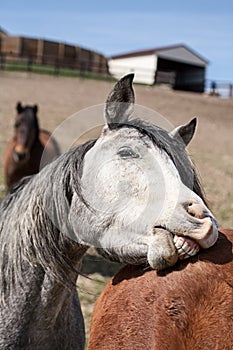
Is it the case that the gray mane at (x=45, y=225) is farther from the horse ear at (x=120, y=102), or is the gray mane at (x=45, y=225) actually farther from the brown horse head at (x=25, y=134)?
the brown horse head at (x=25, y=134)

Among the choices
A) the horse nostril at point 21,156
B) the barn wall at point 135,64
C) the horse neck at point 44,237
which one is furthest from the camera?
the barn wall at point 135,64

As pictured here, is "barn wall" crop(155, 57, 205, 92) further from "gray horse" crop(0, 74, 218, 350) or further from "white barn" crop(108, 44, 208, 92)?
"gray horse" crop(0, 74, 218, 350)

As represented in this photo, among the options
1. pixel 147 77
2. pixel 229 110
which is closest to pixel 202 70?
pixel 147 77

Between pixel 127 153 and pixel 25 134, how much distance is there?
4915 mm

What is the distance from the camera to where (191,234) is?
5.41ft

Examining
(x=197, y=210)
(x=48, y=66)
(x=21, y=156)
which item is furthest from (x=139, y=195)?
(x=48, y=66)

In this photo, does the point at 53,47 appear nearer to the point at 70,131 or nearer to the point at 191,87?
the point at 191,87

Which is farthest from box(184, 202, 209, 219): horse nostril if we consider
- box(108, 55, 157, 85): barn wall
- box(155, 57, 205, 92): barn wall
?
box(155, 57, 205, 92): barn wall

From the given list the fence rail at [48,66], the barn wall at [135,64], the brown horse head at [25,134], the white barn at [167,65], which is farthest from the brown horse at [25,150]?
the barn wall at [135,64]

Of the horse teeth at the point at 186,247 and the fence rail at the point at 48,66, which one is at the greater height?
the fence rail at the point at 48,66

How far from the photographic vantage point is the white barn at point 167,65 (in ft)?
119

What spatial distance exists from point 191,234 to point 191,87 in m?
37.4

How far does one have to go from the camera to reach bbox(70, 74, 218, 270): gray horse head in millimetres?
1680

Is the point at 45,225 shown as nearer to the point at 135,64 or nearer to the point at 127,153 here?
the point at 127,153
